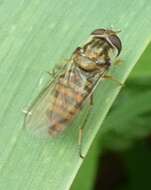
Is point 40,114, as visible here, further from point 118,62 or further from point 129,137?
point 129,137

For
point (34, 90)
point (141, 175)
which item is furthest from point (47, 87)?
point (141, 175)

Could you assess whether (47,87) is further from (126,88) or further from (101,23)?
(126,88)

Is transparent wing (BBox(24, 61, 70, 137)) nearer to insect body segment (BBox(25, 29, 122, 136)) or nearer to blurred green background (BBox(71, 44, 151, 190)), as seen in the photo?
insect body segment (BBox(25, 29, 122, 136))

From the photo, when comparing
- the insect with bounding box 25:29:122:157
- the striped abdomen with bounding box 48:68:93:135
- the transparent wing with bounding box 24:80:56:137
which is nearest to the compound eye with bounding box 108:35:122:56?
the insect with bounding box 25:29:122:157

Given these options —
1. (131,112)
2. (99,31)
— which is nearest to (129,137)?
(131,112)

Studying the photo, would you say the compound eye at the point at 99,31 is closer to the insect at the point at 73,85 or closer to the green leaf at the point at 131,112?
the insect at the point at 73,85

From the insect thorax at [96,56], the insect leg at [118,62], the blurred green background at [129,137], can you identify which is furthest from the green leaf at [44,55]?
the blurred green background at [129,137]

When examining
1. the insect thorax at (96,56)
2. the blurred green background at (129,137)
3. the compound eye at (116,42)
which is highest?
the compound eye at (116,42)
